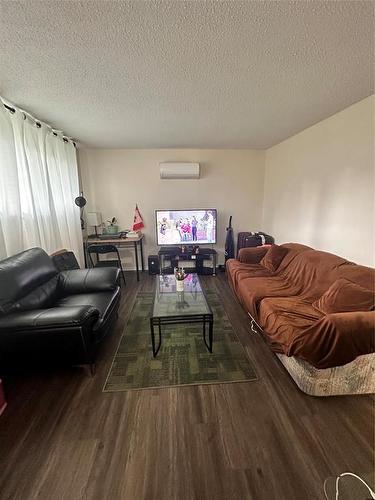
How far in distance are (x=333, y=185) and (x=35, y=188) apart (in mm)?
3412

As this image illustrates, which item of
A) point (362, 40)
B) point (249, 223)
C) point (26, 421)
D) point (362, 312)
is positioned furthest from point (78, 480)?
point (249, 223)

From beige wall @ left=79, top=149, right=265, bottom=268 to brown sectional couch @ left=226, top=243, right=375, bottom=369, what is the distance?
1618 millimetres

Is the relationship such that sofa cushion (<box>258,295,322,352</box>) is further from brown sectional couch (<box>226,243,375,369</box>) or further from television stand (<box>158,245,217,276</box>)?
television stand (<box>158,245,217,276</box>)

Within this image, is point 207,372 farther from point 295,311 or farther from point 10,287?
point 10,287

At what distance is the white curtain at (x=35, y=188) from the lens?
6.93ft

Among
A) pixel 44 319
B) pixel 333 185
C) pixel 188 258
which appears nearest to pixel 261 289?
pixel 333 185

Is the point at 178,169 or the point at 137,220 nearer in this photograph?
the point at 178,169

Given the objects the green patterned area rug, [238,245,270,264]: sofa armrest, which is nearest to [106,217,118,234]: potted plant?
the green patterned area rug

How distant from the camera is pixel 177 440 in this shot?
4.40 ft

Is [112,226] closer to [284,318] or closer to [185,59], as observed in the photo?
[185,59]

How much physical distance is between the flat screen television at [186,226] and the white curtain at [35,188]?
4.71 feet

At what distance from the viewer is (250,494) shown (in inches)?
43.0

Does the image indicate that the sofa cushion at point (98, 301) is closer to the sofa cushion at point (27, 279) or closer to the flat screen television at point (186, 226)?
the sofa cushion at point (27, 279)

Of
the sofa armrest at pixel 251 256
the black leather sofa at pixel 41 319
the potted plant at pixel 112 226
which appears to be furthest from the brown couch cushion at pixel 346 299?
the potted plant at pixel 112 226
